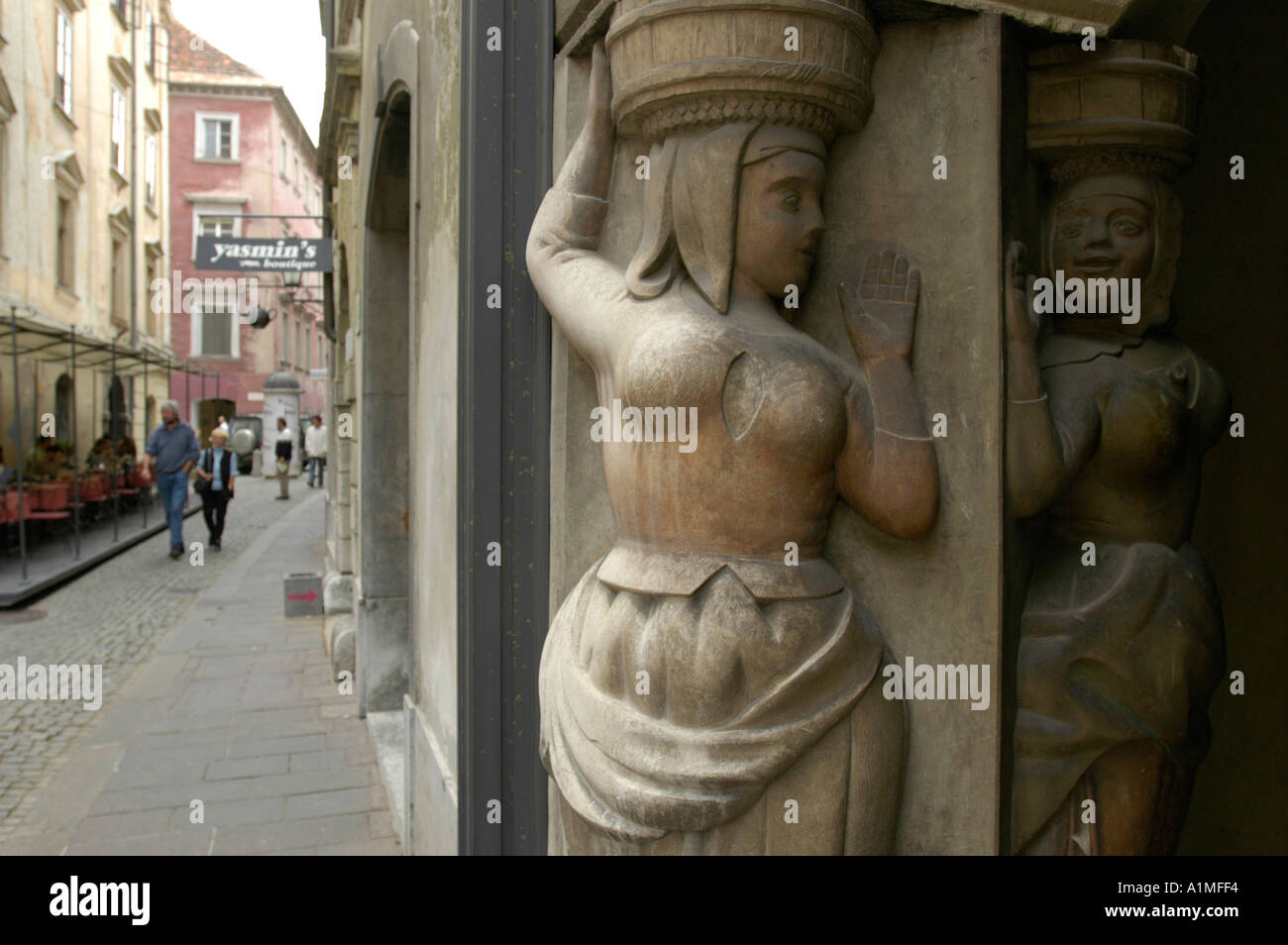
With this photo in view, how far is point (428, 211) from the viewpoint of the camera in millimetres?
3732

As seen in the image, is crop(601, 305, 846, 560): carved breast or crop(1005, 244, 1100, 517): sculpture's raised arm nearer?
crop(601, 305, 846, 560): carved breast

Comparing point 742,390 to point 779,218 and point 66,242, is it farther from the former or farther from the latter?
point 66,242

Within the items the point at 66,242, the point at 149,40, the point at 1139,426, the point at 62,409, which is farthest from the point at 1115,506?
the point at 149,40

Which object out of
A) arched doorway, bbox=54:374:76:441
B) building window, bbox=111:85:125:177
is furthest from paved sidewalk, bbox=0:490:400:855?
building window, bbox=111:85:125:177

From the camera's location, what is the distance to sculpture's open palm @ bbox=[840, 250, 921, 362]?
2174mm

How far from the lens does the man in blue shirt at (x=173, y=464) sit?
1309 centimetres

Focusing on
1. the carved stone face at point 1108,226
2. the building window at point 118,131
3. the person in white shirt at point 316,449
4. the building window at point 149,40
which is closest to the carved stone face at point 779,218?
the carved stone face at point 1108,226

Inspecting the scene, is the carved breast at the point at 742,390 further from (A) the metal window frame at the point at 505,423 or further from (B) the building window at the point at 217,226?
(B) the building window at the point at 217,226

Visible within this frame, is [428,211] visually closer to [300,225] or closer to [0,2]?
[0,2]

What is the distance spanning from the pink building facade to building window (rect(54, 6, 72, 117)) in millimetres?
8145

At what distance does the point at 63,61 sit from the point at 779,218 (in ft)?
67.2

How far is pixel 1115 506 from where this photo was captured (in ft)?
8.29

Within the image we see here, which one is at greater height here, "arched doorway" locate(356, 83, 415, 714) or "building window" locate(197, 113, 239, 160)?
"building window" locate(197, 113, 239, 160)

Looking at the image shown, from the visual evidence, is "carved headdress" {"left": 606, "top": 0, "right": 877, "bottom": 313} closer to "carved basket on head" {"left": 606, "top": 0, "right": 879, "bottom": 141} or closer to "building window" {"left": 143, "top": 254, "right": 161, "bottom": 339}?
"carved basket on head" {"left": 606, "top": 0, "right": 879, "bottom": 141}
